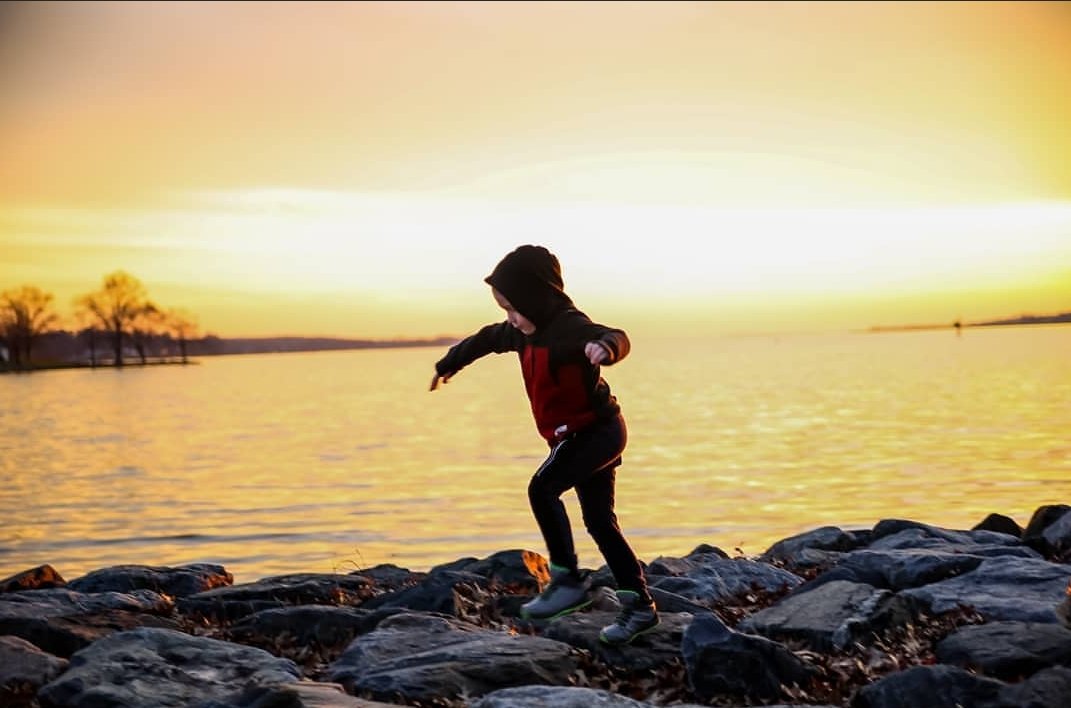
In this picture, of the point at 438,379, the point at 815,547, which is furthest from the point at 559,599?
the point at 815,547

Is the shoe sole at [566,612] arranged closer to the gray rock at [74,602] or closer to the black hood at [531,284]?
the black hood at [531,284]

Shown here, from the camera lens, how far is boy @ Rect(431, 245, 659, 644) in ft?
22.5

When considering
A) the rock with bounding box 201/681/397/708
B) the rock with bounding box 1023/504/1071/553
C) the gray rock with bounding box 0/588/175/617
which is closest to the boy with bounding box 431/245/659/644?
the rock with bounding box 201/681/397/708

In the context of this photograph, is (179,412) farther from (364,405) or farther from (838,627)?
(838,627)

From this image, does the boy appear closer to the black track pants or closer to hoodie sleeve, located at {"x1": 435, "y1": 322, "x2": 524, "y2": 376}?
the black track pants

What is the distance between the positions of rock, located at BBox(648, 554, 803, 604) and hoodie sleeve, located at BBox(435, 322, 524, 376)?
92.1 inches

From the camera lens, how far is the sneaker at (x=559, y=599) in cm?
748

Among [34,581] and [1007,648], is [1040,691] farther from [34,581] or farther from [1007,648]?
[34,581]

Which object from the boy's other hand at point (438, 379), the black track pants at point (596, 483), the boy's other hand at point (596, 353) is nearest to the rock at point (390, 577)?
the boy's other hand at point (438, 379)

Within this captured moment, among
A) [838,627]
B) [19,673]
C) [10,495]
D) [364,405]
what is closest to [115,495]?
[10,495]

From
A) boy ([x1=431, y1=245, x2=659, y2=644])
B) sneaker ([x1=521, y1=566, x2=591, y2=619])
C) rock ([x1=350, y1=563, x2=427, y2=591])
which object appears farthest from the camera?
rock ([x1=350, y1=563, x2=427, y2=591])

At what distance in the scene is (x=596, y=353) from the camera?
6480 millimetres

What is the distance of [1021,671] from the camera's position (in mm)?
6145

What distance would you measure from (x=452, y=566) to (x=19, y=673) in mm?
4907
